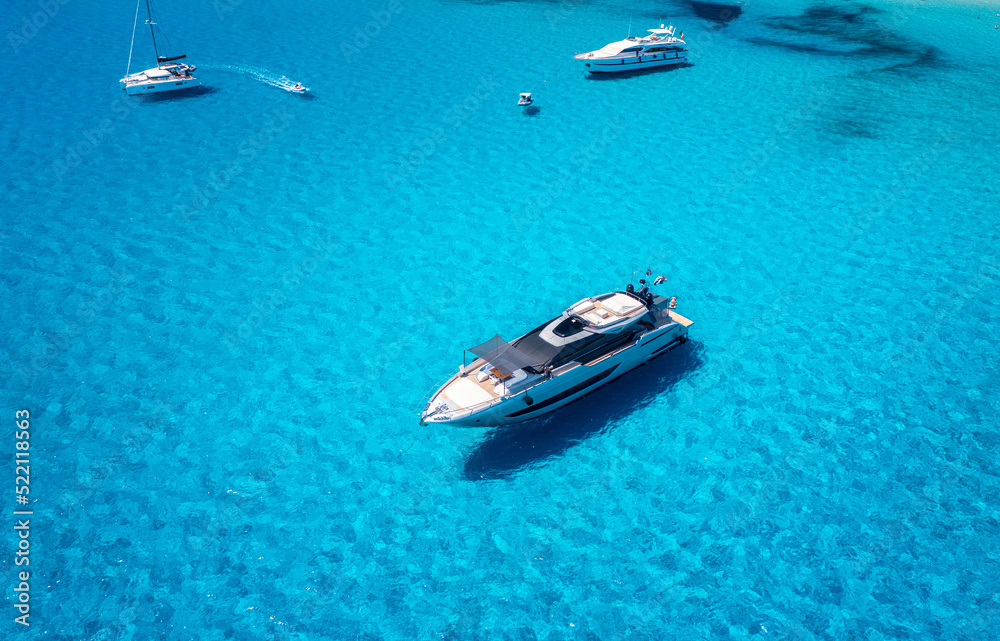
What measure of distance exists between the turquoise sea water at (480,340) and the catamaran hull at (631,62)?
16.2ft

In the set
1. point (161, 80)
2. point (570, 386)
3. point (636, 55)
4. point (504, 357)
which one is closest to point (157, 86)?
point (161, 80)

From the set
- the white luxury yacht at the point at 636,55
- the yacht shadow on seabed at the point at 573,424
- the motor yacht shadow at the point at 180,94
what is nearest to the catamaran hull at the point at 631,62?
the white luxury yacht at the point at 636,55

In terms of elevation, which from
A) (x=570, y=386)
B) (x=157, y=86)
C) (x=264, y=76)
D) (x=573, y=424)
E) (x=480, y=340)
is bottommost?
(x=573, y=424)

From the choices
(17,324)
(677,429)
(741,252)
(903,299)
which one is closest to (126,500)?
(17,324)

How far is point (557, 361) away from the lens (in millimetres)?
27234

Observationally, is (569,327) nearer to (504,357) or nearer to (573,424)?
(504,357)

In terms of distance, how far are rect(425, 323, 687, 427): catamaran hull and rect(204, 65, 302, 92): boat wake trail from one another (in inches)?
1929

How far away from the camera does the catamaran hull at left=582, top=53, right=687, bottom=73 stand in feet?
225

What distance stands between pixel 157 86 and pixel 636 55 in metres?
50.9

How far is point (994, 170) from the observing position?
50031 mm

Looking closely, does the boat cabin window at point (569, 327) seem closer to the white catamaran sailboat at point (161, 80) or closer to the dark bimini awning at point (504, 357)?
the dark bimini awning at point (504, 357)

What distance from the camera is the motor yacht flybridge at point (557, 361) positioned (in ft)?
85.1

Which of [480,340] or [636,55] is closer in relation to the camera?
[480,340]

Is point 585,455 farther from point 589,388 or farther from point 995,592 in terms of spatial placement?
point 995,592
